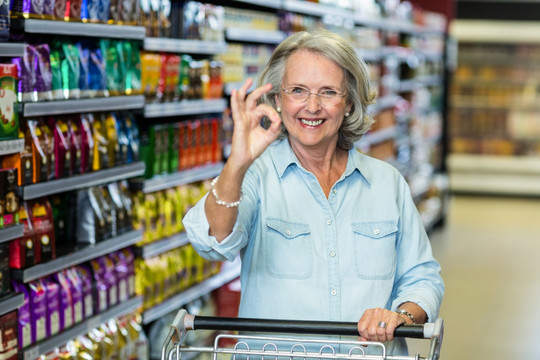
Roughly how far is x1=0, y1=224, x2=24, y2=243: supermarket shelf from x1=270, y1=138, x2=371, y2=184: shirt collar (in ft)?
3.91

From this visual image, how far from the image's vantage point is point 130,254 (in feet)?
14.2

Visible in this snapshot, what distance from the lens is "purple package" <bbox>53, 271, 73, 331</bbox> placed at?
364 centimetres

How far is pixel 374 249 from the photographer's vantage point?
2.38m

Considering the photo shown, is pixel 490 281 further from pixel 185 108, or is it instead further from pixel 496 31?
pixel 496 31

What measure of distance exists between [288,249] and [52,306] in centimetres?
158

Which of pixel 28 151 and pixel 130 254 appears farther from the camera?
pixel 130 254

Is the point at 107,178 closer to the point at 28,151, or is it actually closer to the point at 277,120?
the point at 28,151

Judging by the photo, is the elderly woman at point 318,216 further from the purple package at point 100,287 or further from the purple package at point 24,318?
the purple package at point 100,287

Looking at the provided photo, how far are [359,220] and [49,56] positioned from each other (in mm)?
1673

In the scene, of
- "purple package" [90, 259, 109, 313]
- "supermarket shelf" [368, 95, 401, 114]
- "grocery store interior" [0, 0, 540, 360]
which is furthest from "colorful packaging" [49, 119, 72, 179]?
"supermarket shelf" [368, 95, 401, 114]

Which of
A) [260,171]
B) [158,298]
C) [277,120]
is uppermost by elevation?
[277,120]

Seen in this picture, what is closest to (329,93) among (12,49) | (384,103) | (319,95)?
(319,95)

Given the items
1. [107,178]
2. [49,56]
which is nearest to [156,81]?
[107,178]

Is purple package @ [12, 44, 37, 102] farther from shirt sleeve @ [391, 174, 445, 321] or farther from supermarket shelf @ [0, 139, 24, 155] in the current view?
shirt sleeve @ [391, 174, 445, 321]
